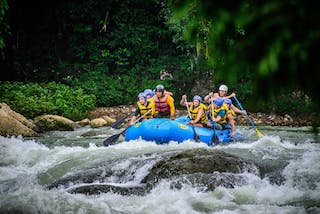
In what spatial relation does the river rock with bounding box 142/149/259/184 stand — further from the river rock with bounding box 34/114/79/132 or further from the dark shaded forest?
the dark shaded forest

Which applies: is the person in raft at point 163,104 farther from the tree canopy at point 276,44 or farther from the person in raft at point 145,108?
the tree canopy at point 276,44

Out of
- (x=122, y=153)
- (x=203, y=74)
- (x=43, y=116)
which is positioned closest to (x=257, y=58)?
(x=122, y=153)

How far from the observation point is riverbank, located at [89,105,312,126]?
1512 cm

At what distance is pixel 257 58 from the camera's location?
5.24 feet

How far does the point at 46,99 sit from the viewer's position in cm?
1502

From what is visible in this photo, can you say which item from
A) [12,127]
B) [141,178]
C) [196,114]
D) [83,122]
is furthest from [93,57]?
[141,178]

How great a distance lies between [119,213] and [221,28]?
3.39 m

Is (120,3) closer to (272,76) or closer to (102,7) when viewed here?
(102,7)

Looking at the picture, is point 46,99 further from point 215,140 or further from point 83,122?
point 215,140

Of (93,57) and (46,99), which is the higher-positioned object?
(93,57)

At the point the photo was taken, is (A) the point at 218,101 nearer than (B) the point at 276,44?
No

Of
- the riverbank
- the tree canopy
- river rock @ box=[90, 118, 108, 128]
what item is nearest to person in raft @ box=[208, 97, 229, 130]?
the riverbank

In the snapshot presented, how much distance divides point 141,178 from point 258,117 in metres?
10.7

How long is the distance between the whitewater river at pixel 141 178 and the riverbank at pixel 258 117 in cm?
581
